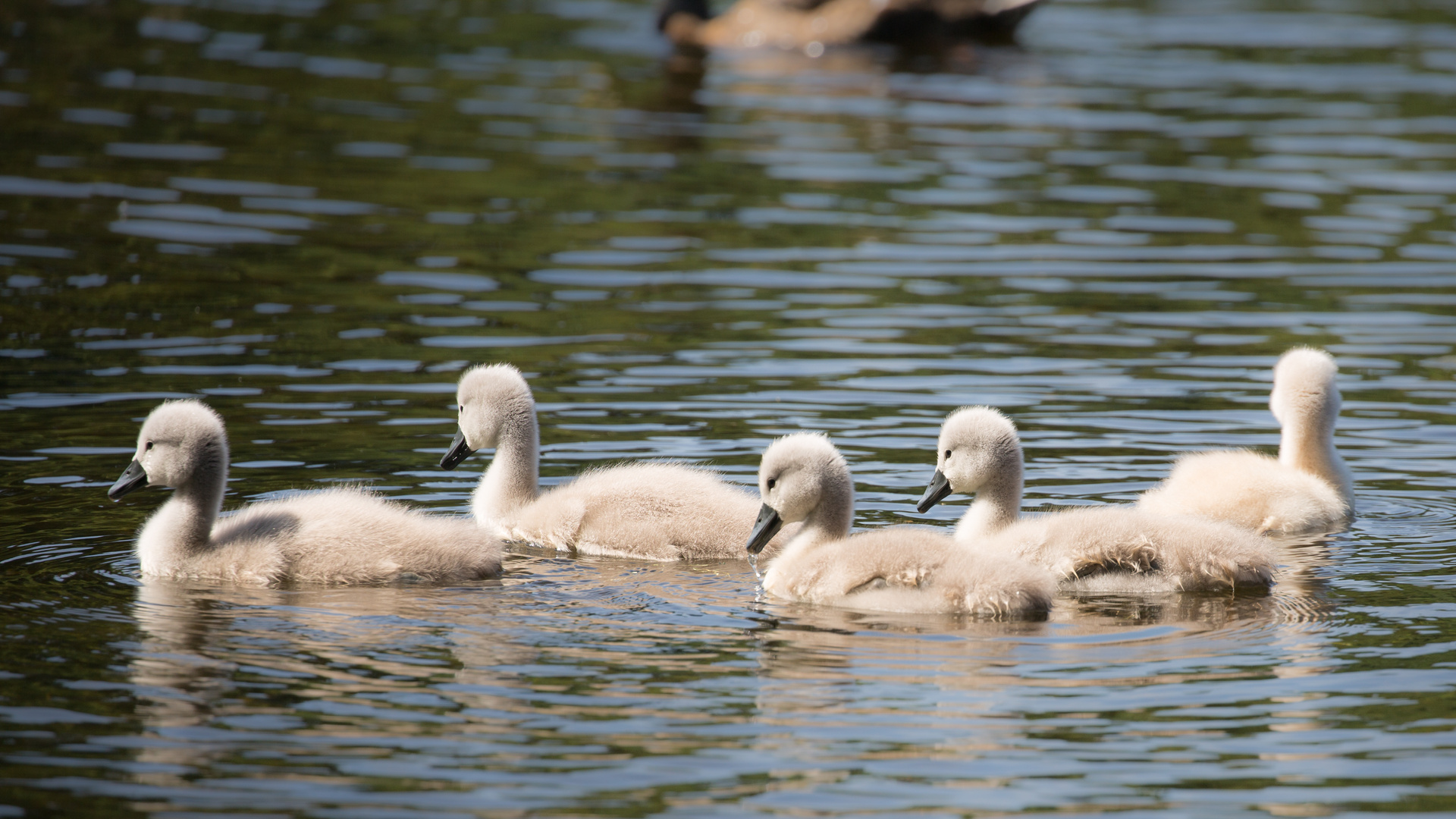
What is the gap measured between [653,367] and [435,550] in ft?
14.5

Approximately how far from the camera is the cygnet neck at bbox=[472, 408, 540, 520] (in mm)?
9156

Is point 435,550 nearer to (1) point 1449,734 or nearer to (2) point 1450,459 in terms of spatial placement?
(1) point 1449,734

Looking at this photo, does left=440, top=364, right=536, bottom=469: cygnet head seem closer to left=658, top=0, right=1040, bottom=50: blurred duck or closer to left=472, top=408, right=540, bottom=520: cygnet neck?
left=472, top=408, right=540, bottom=520: cygnet neck

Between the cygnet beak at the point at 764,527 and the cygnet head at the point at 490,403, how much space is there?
146cm

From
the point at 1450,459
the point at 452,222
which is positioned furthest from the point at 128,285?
the point at 1450,459

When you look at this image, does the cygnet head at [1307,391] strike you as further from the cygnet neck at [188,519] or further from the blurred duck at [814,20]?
the blurred duck at [814,20]

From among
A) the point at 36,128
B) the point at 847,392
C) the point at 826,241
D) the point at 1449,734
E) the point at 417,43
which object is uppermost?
the point at 417,43

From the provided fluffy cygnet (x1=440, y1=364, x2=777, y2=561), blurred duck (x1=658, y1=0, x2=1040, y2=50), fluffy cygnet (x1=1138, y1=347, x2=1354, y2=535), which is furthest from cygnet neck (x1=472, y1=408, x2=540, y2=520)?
blurred duck (x1=658, y1=0, x2=1040, y2=50)

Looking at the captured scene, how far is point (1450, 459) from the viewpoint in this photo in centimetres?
1015

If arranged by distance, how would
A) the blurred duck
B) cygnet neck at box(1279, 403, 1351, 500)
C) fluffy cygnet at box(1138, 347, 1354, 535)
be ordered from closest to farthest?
1. fluffy cygnet at box(1138, 347, 1354, 535)
2. cygnet neck at box(1279, 403, 1351, 500)
3. the blurred duck

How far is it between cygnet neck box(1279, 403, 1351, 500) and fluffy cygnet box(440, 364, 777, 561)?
2.61m

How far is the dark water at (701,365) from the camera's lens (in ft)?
19.9

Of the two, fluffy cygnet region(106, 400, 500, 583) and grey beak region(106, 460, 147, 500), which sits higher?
grey beak region(106, 460, 147, 500)

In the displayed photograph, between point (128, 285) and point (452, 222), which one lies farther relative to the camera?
point (452, 222)
